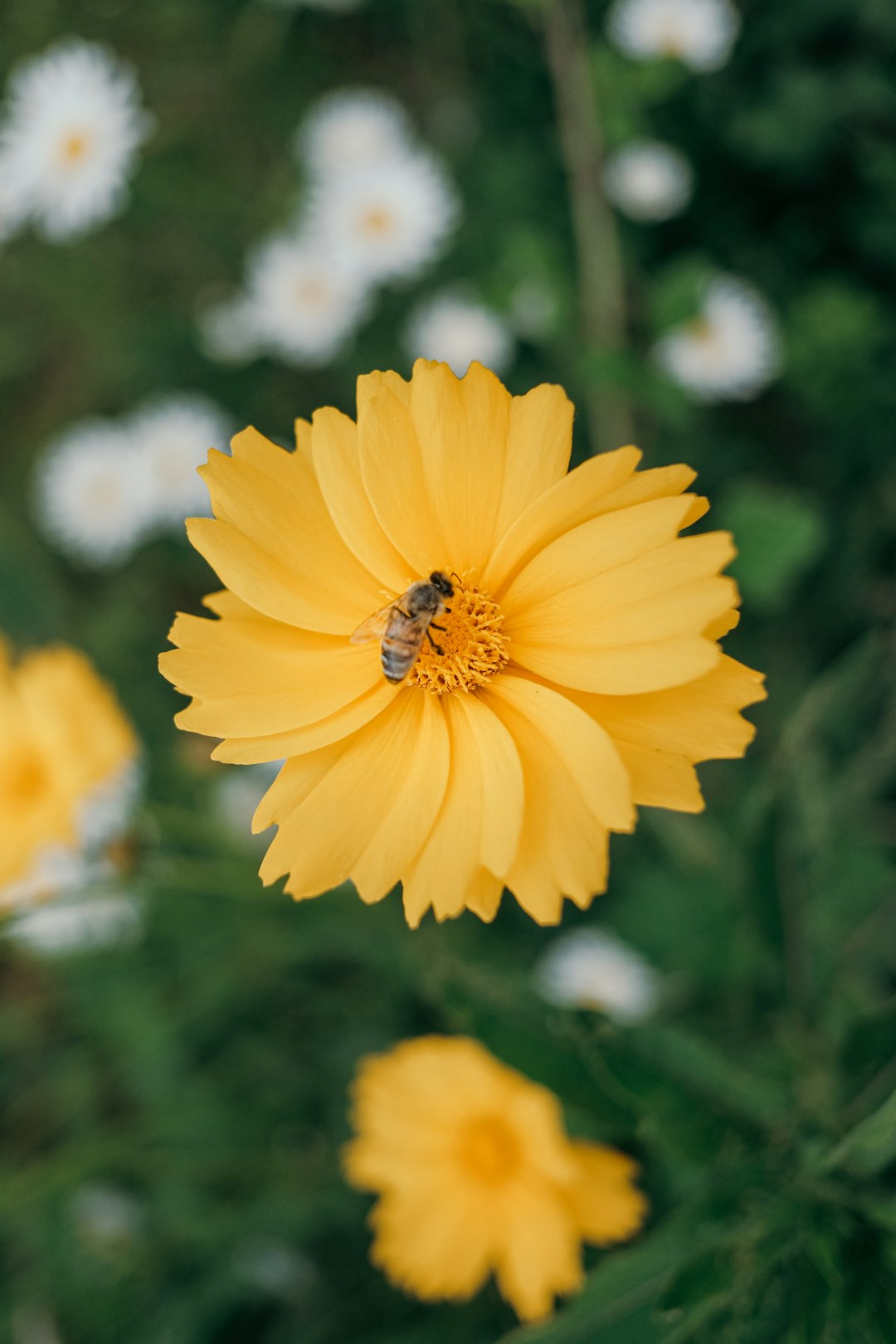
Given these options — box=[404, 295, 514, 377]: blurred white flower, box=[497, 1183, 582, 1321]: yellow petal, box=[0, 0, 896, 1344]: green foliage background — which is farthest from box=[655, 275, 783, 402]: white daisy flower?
box=[497, 1183, 582, 1321]: yellow petal

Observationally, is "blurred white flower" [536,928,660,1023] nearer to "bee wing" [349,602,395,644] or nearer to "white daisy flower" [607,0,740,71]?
"bee wing" [349,602,395,644]

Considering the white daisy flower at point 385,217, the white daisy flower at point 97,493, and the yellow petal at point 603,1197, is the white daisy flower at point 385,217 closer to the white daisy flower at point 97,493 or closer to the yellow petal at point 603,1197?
the white daisy flower at point 97,493

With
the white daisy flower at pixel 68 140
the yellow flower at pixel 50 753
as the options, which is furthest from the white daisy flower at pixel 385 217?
the yellow flower at pixel 50 753

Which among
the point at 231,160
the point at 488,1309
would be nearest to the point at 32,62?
the point at 231,160

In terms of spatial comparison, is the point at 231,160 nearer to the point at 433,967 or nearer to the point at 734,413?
the point at 734,413

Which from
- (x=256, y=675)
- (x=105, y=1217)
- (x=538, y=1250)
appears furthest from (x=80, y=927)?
(x=256, y=675)

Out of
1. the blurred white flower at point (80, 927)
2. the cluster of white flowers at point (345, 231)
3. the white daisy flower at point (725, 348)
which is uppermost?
the cluster of white flowers at point (345, 231)
